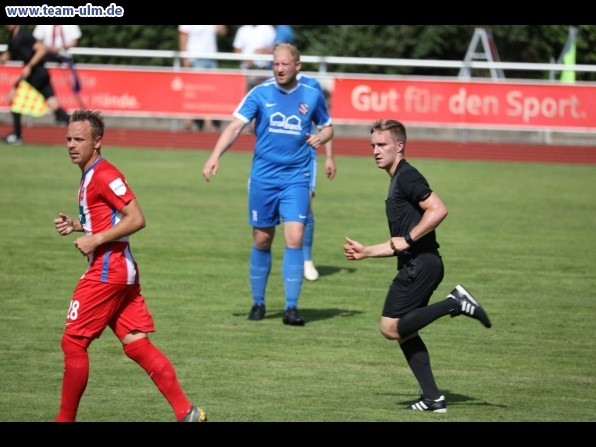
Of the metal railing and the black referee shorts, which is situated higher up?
the metal railing

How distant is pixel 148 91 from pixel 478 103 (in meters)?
7.35

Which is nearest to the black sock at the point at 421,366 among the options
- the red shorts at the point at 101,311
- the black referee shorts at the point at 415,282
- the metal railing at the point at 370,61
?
the black referee shorts at the point at 415,282

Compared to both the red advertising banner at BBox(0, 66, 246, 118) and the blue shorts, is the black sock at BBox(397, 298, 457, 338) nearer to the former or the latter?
the blue shorts

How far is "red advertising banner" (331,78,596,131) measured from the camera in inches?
1012

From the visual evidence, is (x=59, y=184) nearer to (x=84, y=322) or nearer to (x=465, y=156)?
(x=465, y=156)

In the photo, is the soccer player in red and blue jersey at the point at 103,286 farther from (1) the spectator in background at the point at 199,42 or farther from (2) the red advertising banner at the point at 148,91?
(1) the spectator in background at the point at 199,42

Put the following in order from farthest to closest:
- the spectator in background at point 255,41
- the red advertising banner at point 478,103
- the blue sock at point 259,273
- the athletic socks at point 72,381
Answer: the spectator in background at point 255,41, the red advertising banner at point 478,103, the blue sock at point 259,273, the athletic socks at point 72,381

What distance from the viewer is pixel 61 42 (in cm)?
2597

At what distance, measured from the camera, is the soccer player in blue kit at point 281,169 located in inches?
421

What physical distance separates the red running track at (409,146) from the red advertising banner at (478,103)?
66 cm

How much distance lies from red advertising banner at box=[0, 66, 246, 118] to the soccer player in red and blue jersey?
19039 millimetres

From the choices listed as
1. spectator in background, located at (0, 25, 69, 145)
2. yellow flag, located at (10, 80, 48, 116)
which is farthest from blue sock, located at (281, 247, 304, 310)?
yellow flag, located at (10, 80, 48, 116)

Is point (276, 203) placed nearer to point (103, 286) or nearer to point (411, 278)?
point (411, 278)

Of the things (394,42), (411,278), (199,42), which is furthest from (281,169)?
(394,42)
